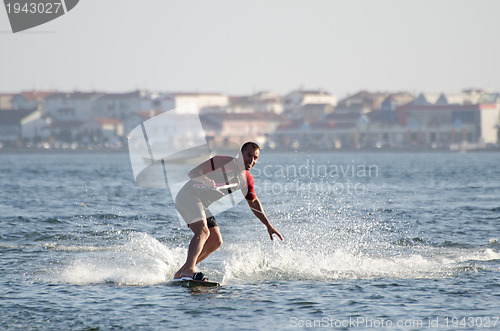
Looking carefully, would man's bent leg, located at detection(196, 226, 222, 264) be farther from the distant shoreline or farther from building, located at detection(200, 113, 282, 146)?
building, located at detection(200, 113, 282, 146)

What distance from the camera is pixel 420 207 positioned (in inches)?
1041

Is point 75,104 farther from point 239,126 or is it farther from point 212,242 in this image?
point 212,242

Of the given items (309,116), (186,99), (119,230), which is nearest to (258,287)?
(119,230)

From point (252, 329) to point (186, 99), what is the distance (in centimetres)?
18169

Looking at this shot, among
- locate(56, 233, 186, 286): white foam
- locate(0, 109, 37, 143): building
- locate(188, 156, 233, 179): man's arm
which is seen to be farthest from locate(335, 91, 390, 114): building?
locate(188, 156, 233, 179): man's arm

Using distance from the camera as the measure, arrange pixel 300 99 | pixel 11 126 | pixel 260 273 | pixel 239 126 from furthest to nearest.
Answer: pixel 300 99 → pixel 239 126 → pixel 11 126 → pixel 260 273

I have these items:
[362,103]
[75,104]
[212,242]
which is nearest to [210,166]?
[212,242]

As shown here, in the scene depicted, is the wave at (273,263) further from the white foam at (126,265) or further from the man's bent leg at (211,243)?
the man's bent leg at (211,243)

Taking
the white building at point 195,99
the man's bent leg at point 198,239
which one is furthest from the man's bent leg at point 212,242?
the white building at point 195,99

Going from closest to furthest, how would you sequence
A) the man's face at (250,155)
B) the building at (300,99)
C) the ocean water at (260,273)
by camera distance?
Answer: the ocean water at (260,273)
the man's face at (250,155)
the building at (300,99)

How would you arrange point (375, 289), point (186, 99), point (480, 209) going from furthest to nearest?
point (186, 99), point (480, 209), point (375, 289)

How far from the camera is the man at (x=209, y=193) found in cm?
1133

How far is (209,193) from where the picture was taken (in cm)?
1176

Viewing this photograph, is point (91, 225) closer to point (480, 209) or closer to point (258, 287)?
point (258, 287)
